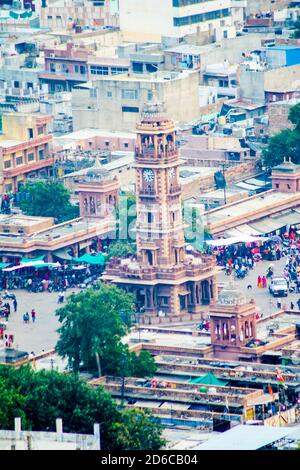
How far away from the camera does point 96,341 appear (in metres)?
108

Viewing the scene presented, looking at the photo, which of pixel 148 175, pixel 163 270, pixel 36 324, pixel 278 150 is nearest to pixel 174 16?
pixel 278 150

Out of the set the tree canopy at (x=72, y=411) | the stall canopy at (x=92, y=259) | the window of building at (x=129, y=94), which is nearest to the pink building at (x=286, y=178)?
Answer: the stall canopy at (x=92, y=259)

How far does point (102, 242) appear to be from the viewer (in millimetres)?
132625

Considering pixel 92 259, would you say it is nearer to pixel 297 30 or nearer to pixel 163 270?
pixel 163 270

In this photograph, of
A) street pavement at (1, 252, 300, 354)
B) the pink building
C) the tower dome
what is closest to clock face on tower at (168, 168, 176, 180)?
street pavement at (1, 252, 300, 354)

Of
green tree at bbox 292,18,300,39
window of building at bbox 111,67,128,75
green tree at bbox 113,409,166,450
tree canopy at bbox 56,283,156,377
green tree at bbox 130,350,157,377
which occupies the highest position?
green tree at bbox 113,409,166,450

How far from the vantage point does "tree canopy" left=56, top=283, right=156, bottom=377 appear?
10800 centimetres

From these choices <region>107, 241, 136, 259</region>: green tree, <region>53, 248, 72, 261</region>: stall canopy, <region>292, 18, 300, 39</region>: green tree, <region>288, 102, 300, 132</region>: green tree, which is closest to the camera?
<region>107, 241, 136, 259</region>: green tree

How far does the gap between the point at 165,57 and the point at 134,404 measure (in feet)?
201

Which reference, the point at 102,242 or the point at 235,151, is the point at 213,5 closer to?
the point at 235,151

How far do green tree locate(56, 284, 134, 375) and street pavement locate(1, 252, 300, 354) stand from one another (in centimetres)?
475

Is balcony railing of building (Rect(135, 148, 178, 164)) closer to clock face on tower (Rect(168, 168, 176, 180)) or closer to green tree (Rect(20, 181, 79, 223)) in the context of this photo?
clock face on tower (Rect(168, 168, 176, 180))

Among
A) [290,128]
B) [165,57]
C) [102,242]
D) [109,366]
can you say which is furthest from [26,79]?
[109,366]

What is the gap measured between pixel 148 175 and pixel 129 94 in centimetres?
3113
